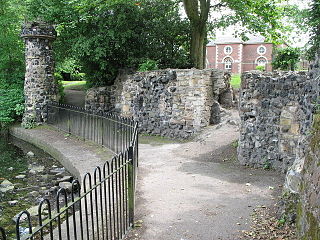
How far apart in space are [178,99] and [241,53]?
31.3 meters

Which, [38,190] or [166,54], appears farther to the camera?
[166,54]

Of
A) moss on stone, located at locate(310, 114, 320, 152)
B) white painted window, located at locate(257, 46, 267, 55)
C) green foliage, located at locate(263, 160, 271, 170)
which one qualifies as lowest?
green foliage, located at locate(263, 160, 271, 170)

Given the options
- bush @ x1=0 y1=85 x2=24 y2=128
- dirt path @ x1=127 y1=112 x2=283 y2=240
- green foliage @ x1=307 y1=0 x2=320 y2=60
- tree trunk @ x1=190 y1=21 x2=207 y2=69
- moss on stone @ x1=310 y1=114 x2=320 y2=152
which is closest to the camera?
moss on stone @ x1=310 y1=114 x2=320 y2=152

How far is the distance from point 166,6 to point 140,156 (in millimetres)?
9202

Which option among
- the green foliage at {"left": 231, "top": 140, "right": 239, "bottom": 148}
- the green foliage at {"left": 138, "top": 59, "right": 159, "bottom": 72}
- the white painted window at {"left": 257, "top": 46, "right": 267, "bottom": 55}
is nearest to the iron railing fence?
the green foliage at {"left": 231, "top": 140, "right": 239, "bottom": 148}

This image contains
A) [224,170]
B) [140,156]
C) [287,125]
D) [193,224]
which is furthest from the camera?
[140,156]

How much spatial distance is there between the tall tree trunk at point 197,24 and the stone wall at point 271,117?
727 centimetres

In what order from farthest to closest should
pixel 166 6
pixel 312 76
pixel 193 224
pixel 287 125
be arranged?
pixel 166 6 → pixel 287 125 → pixel 312 76 → pixel 193 224

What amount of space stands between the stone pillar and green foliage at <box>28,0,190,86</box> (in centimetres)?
108

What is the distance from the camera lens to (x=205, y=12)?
584 inches

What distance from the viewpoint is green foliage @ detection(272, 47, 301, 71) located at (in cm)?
1471

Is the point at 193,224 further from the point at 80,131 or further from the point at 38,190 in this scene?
the point at 80,131

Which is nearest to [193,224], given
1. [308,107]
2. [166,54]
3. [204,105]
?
[308,107]

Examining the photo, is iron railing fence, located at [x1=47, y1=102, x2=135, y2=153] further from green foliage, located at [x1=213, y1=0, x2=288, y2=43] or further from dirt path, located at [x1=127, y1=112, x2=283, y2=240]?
green foliage, located at [x1=213, y1=0, x2=288, y2=43]
